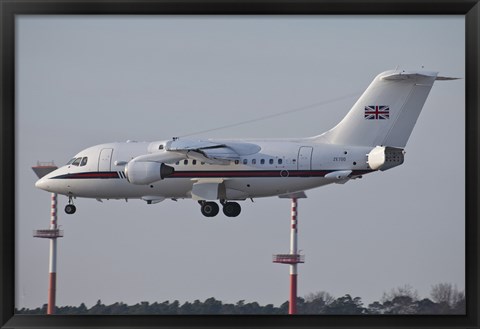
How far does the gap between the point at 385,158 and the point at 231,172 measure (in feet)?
24.1

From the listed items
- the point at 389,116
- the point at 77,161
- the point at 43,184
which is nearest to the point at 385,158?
the point at 389,116

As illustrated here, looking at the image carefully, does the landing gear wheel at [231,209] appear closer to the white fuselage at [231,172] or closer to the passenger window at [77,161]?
the white fuselage at [231,172]

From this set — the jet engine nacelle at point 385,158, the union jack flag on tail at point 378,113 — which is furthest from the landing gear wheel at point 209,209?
the jet engine nacelle at point 385,158

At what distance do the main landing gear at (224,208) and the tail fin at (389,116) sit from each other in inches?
237

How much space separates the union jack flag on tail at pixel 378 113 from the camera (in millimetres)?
42000

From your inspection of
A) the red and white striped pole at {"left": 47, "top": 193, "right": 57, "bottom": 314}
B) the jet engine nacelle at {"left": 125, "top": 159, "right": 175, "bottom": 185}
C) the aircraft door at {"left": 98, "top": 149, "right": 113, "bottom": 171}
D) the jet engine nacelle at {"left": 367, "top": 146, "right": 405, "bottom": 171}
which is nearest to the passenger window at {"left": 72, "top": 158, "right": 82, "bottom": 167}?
the aircraft door at {"left": 98, "top": 149, "right": 113, "bottom": 171}

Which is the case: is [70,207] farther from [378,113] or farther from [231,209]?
[378,113]

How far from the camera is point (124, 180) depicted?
46.2 m

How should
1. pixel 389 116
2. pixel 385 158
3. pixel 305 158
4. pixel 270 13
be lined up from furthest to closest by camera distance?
pixel 389 116 < pixel 305 158 < pixel 385 158 < pixel 270 13

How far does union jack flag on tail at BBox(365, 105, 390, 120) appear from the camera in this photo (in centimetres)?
4200

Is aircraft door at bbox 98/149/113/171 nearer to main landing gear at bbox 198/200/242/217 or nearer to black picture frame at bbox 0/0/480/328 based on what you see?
main landing gear at bbox 198/200/242/217

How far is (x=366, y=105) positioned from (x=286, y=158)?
4.08 metres

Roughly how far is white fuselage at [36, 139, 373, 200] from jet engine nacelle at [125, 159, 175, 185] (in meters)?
1.75

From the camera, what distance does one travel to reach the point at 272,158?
4231 cm
